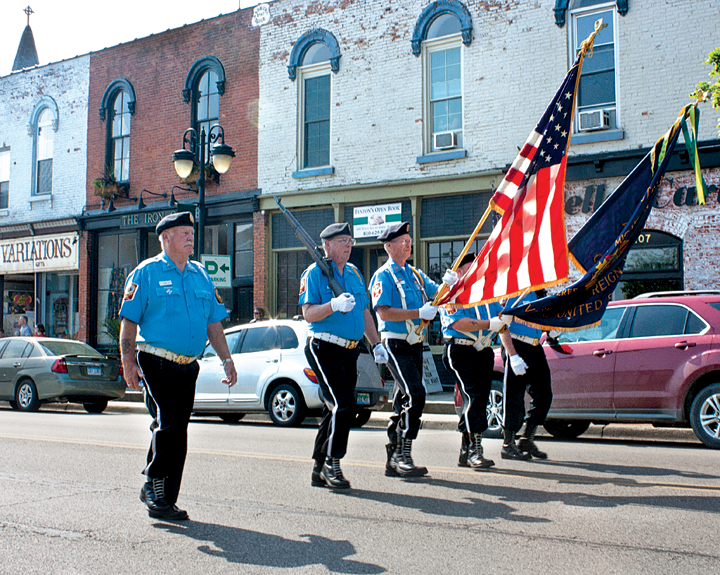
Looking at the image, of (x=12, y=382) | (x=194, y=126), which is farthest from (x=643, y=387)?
(x=194, y=126)

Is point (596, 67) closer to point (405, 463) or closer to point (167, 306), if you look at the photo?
point (405, 463)

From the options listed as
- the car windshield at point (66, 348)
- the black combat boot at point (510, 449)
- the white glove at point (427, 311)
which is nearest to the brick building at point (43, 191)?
the car windshield at point (66, 348)

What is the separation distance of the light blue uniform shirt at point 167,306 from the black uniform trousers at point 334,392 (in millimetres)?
1092

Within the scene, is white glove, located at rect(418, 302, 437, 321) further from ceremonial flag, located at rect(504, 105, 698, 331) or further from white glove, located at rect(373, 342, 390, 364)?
ceremonial flag, located at rect(504, 105, 698, 331)

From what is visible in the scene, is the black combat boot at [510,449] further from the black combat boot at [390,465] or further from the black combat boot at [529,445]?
the black combat boot at [390,465]

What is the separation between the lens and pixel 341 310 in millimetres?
5773

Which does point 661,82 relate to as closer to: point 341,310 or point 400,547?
point 341,310

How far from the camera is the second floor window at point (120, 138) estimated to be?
837 inches

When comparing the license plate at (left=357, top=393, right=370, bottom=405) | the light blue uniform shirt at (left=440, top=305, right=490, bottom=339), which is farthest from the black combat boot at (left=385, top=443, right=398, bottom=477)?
the license plate at (left=357, top=393, right=370, bottom=405)

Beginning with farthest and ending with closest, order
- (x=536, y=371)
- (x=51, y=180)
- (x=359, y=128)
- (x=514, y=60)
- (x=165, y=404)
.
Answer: (x=51, y=180), (x=359, y=128), (x=514, y=60), (x=536, y=371), (x=165, y=404)

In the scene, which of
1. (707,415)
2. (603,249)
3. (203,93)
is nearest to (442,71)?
(203,93)

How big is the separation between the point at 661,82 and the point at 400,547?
1252 cm

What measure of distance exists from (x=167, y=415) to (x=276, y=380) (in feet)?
22.0

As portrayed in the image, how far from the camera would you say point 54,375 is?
1466 centimetres
